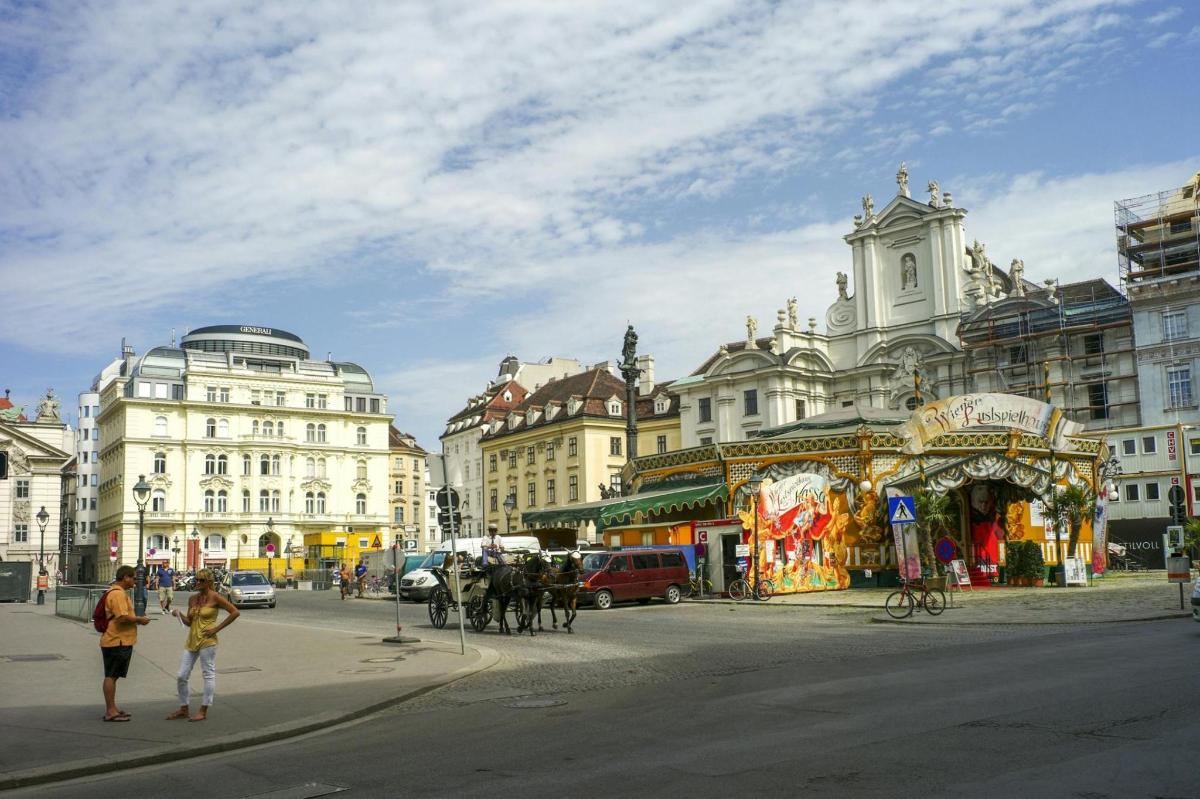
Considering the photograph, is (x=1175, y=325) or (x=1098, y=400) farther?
(x=1098, y=400)

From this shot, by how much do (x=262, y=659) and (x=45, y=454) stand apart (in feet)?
196

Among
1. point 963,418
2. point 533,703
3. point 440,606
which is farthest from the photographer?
point 963,418

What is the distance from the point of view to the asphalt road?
8016mm

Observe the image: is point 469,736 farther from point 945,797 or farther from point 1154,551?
point 1154,551

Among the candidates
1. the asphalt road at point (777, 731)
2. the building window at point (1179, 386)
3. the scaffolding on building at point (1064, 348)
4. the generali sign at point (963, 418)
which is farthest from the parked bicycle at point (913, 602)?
the scaffolding on building at point (1064, 348)

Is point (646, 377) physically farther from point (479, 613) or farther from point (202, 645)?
point (202, 645)

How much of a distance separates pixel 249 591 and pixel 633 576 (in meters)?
16.2

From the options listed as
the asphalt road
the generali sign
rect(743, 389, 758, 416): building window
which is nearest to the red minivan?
the generali sign

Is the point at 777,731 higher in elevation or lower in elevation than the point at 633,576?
lower

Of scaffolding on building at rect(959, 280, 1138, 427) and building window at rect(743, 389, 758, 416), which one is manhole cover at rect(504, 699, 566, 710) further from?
building window at rect(743, 389, 758, 416)

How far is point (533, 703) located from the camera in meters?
12.9

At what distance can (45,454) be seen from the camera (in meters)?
70.1

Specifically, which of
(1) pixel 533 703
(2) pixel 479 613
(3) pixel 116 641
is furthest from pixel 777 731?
(2) pixel 479 613

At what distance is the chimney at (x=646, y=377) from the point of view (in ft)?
287
